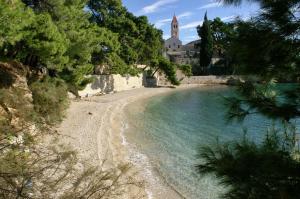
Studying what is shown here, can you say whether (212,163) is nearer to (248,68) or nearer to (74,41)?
(248,68)

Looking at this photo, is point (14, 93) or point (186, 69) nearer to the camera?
point (14, 93)

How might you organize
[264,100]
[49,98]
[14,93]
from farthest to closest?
[49,98] < [14,93] < [264,100]

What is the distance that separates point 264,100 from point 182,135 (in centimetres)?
1569

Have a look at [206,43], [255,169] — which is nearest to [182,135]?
[255,169]

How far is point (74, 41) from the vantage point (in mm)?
21906

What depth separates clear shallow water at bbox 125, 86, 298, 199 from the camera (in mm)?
11383

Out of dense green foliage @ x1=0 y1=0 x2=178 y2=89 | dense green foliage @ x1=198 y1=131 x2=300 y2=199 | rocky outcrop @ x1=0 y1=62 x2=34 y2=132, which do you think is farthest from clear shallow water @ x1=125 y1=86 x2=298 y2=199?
dense green foliage @ x1=0 y1=0 x2=178 y2=89

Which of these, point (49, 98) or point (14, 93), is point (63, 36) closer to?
point (49, 98)

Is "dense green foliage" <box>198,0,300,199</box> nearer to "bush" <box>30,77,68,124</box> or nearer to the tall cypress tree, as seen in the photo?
"bush" <box>30,77,68,124</box>

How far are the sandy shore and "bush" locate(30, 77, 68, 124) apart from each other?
2.47 feet

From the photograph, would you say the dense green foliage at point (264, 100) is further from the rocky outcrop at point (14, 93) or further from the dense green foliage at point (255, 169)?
the rocky outcrop at point (14, 93)

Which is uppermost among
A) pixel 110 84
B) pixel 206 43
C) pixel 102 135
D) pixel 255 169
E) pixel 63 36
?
pixel 206 43

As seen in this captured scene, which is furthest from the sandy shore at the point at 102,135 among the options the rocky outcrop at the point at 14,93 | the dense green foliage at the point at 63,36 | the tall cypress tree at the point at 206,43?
the tall cypress tree at the point at 206,43

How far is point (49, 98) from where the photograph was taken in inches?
665
